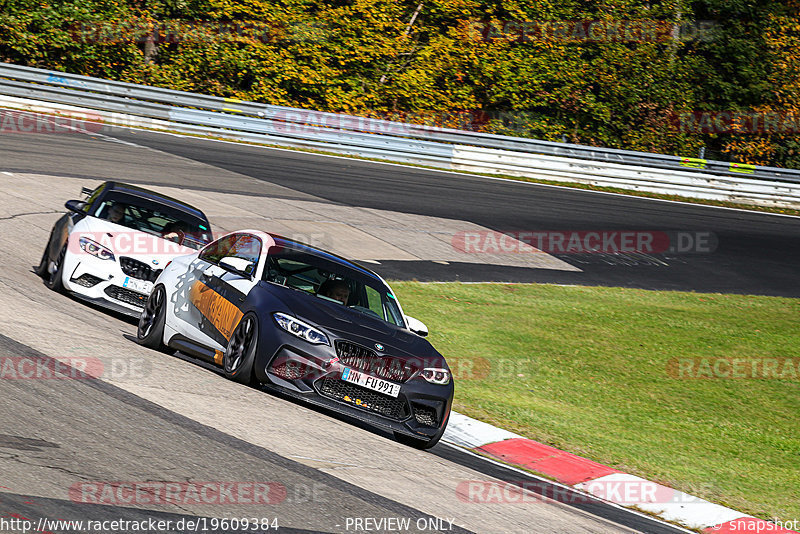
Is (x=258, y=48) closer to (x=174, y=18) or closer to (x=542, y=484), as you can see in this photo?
(x=174, y=18)

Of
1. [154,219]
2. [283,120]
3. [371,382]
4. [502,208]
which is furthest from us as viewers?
[283,120]

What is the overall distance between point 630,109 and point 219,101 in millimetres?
17159

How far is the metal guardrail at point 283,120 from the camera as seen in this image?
90.4 feet

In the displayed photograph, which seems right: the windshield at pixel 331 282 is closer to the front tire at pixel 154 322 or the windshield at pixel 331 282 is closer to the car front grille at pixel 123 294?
the front tire at pixel 154 322

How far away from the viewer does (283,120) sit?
28.9 m

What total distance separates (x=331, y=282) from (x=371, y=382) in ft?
5.17

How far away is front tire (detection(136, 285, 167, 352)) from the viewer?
974 cm

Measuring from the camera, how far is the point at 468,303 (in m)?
15.8

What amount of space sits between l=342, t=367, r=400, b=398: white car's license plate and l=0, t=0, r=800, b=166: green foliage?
28.2 meters

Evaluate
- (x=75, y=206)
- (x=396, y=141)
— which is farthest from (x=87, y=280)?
(x=396, y=141)

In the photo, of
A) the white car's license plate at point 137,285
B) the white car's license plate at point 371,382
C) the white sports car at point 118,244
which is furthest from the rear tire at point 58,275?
the white car's license plate at point 371,382

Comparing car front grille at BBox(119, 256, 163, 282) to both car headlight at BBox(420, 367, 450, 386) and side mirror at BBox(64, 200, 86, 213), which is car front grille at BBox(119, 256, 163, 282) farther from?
car headlight at BBox(420, 367, 450, 386)

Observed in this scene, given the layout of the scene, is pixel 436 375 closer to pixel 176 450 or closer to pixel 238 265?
pixel 238 265

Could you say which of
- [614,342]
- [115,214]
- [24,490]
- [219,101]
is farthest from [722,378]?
[219,101]
